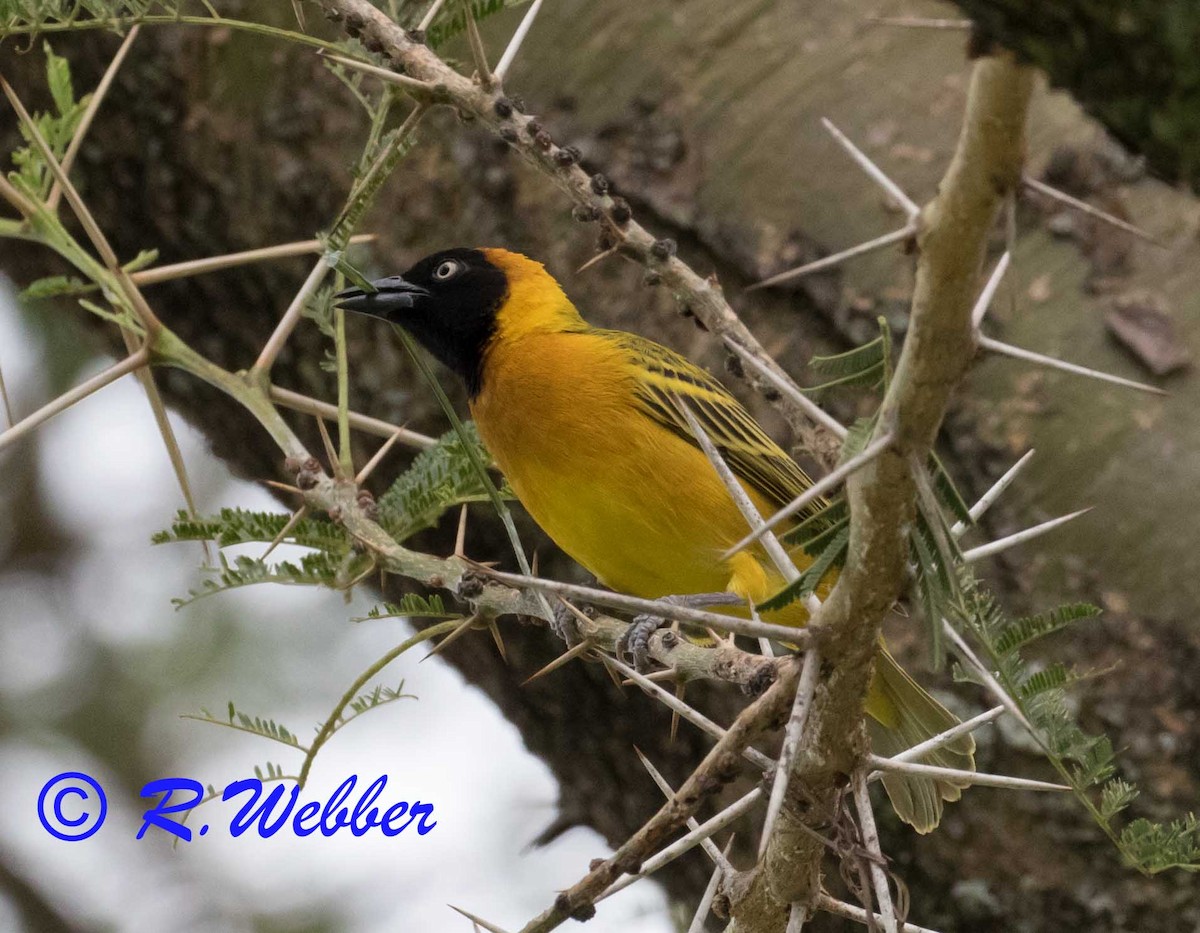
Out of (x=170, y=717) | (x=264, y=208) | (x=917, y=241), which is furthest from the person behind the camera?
(x=170, y=717)

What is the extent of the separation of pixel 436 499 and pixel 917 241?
151 centimetres

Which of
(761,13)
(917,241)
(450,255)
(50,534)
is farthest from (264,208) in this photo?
(50,534)

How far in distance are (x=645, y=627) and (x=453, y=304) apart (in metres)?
1.54

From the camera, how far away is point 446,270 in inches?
157

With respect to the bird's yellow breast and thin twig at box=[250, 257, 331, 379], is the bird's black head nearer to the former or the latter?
the bird's yellow breast

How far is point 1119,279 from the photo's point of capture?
11.1ft

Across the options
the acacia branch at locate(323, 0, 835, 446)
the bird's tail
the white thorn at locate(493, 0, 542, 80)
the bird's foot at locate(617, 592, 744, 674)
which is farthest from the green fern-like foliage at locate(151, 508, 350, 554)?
the bird's tail

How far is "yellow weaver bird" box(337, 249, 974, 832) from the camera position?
3.48 meters

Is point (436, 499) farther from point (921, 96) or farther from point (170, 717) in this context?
point (170, 717)

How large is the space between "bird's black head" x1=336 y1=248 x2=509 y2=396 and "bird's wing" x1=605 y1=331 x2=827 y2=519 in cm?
53

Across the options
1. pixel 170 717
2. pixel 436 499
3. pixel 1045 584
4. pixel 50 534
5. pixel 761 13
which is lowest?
pixel 170 717

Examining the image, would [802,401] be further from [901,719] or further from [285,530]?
[901,719]

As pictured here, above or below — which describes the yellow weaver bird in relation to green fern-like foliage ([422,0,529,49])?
below

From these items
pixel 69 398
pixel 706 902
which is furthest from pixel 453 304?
pixel 706 902
